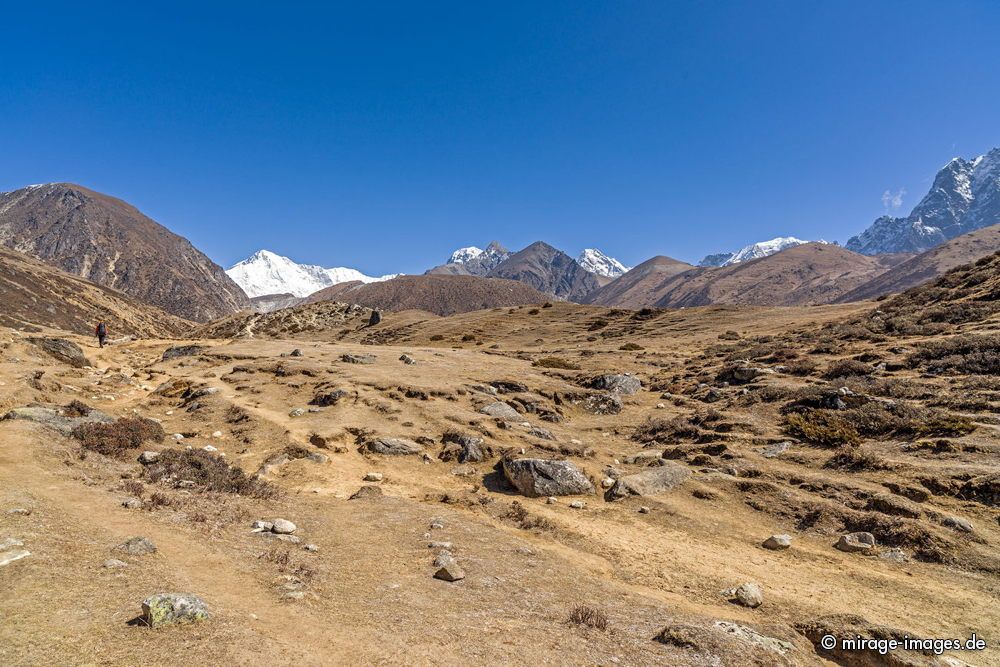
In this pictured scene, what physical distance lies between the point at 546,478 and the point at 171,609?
9872mm

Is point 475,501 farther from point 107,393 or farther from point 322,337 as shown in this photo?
point 322,337

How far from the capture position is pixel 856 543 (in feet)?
33.4

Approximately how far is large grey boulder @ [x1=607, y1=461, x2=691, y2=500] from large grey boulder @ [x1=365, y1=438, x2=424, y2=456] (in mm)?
6800

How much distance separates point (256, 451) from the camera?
15.5 m

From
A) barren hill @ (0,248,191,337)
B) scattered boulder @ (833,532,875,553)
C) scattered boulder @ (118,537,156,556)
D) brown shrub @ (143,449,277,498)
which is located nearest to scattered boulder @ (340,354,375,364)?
brown shrub @ (143,449,277,498)

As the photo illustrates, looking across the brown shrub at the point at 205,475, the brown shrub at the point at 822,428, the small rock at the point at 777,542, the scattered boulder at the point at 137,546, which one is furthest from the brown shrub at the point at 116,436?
the brown shrub at the point at 822,428

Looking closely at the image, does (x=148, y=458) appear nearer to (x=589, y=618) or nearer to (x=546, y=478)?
(x=546, y=478)

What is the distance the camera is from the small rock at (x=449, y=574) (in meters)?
A: 7.92

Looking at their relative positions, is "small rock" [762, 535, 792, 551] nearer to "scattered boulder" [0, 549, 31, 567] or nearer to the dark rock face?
"scattered boulder" [0, 549, 31, 567]

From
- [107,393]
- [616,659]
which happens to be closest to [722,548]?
[616,659]

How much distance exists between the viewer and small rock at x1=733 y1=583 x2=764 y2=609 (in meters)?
7.95

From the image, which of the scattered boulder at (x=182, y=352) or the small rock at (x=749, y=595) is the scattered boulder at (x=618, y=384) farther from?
the scattered boulder at (x=182, y=352)

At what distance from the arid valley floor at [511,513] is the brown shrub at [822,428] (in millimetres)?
110

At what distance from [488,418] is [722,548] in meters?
10.1
